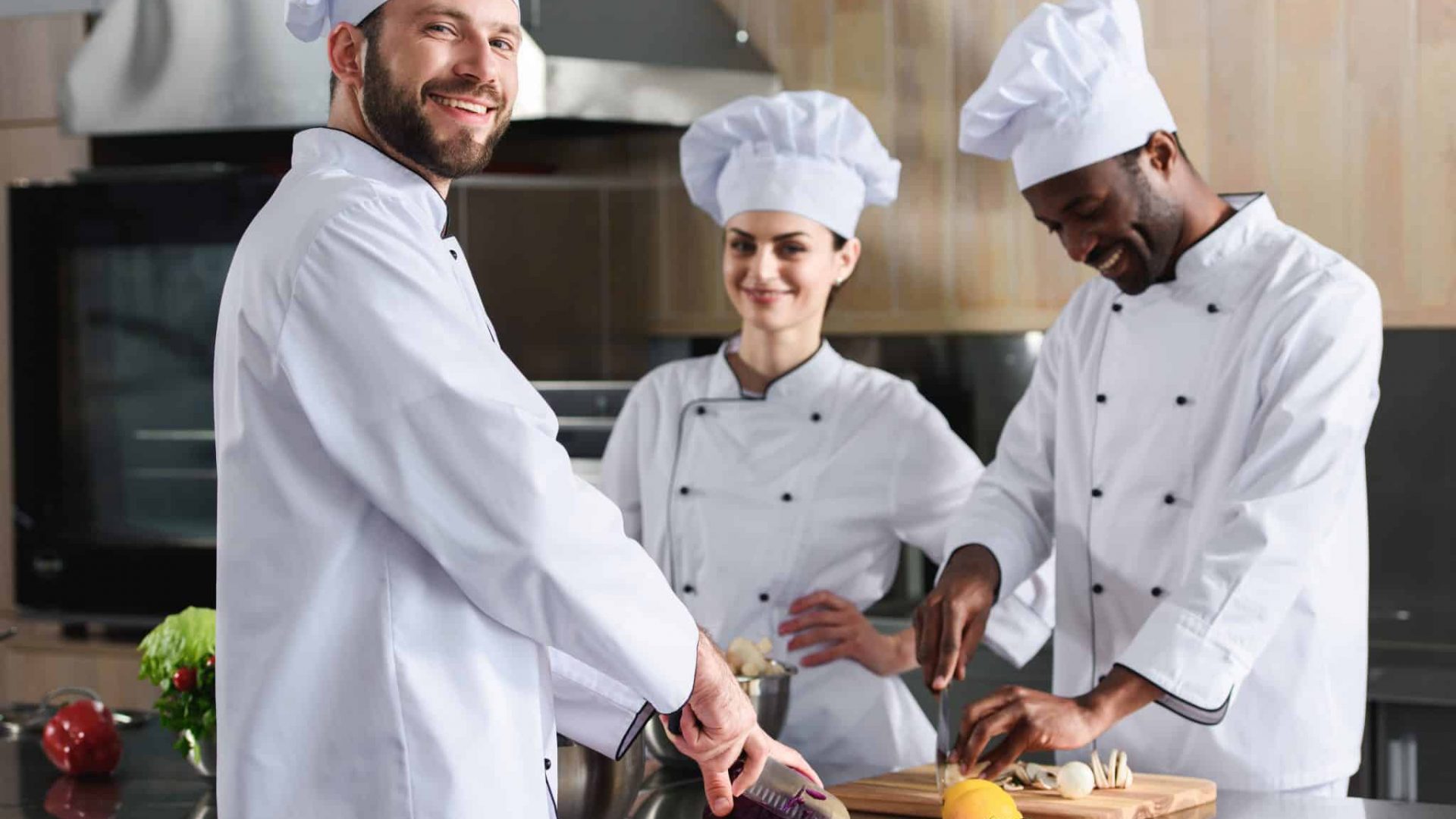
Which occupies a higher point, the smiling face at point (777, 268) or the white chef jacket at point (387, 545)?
the smiling face at point (777, 268)

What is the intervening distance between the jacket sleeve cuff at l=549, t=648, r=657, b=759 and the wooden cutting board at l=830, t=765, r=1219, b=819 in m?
0.29

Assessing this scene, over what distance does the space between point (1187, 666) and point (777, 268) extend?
775 millimetres

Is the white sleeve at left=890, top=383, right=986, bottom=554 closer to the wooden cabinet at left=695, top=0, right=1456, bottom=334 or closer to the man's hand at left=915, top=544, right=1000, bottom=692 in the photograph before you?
the man's hand at left=915, top=544, right=1000, bottom=692

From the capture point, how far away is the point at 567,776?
1285mm

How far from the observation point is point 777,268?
1.99 m

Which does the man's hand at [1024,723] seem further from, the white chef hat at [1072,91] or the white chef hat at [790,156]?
the white chef hat at [790,156]

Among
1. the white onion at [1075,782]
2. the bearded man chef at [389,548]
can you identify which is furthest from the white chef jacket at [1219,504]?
the bearded man chef at [389,548]

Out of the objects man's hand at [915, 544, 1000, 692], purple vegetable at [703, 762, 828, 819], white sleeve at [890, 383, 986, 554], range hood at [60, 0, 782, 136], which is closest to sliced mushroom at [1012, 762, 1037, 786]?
man's hand at [915, 544, 1000, 692]

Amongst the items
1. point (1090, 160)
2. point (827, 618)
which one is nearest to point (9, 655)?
point (827, 618)

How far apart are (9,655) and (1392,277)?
271 centimetres

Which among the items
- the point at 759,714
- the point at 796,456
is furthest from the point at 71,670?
the point at 759,714

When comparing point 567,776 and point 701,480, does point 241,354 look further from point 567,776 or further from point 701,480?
point 701,480

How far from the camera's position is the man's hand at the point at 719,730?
1144mm

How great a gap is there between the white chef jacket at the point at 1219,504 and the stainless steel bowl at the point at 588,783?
0.51 meters
